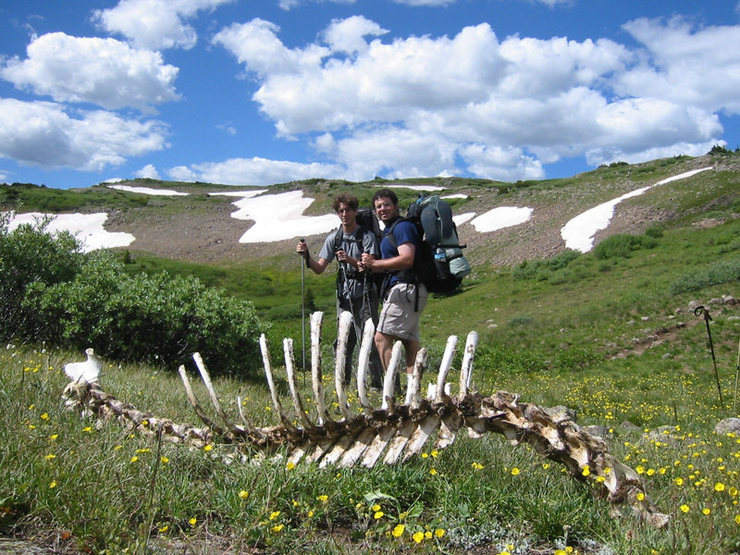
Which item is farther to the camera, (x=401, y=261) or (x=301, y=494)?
(x=401, y=261)

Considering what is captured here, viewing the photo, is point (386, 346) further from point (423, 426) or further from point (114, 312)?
point (114, 312)

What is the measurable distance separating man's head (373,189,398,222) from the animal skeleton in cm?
319

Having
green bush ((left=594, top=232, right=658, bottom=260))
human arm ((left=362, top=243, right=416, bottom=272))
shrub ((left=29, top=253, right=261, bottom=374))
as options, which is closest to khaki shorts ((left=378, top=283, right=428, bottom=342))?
human arm ((left=362, top=243, right=416, bottom=272))

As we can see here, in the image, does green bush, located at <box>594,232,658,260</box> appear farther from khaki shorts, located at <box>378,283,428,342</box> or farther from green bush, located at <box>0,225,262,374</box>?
khaki shorts, located at <box>378,283,428,342</box>

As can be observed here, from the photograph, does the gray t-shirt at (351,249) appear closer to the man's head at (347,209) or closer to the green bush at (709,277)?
the man's head at (347,209)

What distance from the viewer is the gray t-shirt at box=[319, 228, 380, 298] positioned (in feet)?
21.1

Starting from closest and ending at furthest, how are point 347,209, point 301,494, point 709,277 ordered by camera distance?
point 301,494
point 347,209
point 709,277

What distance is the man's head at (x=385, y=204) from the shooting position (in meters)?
5.78

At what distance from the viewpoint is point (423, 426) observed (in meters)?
2.71

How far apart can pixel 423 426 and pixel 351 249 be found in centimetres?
406

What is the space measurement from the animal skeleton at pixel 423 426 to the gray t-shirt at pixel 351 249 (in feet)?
12.0

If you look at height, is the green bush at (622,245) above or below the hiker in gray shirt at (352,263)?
below

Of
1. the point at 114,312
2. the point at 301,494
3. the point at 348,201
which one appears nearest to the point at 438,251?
the point at 348,201

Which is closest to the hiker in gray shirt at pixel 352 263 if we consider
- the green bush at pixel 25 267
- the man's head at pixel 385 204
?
the man's head at pixel 385 204
